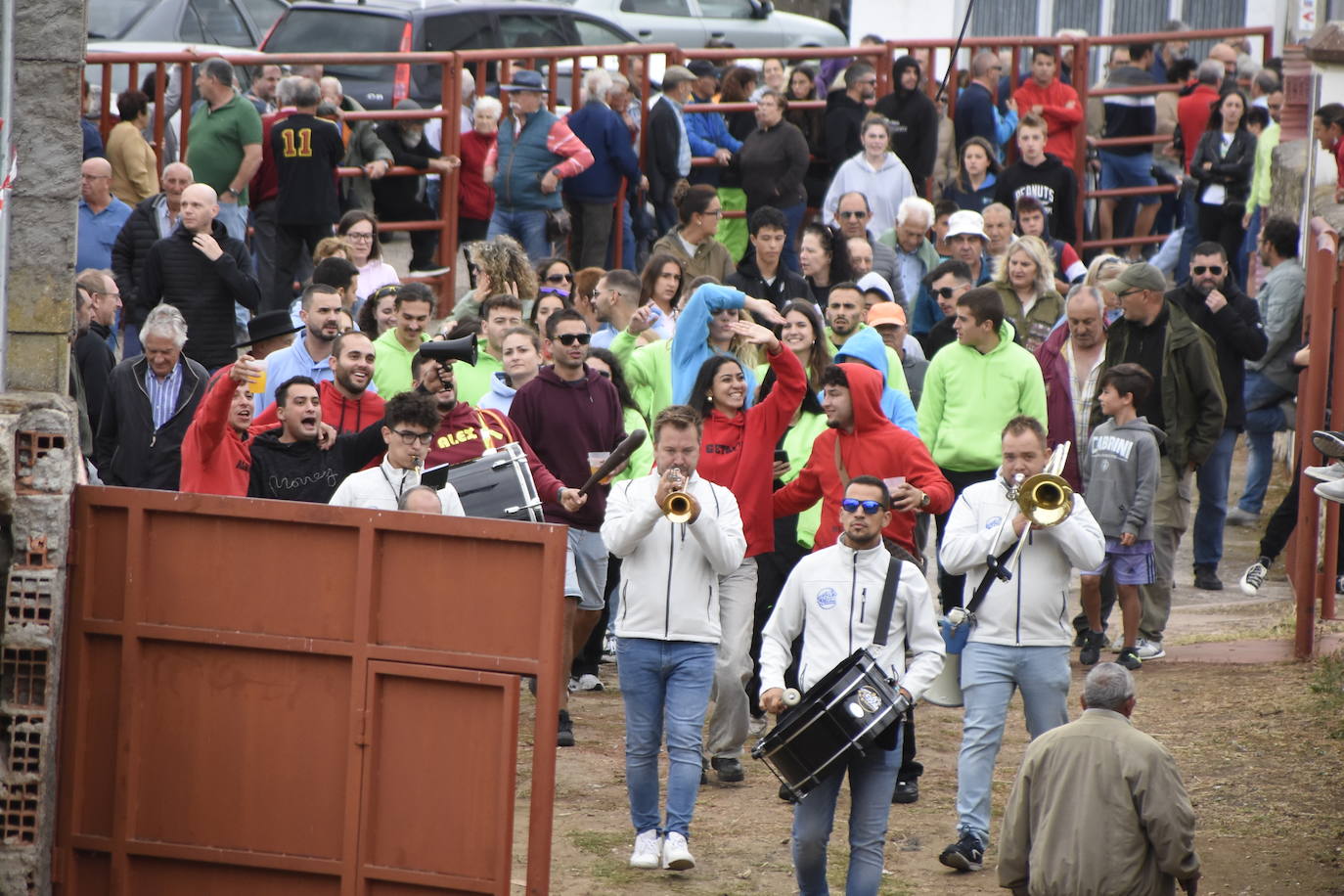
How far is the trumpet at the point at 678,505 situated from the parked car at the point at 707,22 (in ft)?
53.7

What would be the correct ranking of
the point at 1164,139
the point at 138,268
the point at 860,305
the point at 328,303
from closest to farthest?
the point at 328,303 < the point at 860,305 < the point at 138,268 < the point at 1164,139

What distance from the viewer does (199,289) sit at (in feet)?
40.0

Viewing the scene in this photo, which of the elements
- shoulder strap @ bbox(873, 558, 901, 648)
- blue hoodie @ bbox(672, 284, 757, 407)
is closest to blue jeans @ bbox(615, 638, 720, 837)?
shoulder strap @ bbox(873, 558, 901, 648)

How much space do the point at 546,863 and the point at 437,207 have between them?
10709 millimetres

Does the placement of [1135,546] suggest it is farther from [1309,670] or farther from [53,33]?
[53,33]

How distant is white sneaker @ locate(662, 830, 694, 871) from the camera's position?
814 cm

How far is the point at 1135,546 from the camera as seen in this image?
437 inches

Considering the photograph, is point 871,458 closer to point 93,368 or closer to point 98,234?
point 93,368

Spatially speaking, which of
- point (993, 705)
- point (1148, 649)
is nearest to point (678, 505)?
point (993, 705)

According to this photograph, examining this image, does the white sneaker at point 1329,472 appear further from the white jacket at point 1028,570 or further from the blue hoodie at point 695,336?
the blue hoodie at point 695,336

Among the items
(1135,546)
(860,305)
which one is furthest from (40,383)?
(1135,546)

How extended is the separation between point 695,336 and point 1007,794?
9.49ft

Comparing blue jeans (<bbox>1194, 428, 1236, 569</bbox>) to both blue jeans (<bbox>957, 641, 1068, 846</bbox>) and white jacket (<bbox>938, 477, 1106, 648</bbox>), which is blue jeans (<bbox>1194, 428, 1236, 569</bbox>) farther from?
blue jeans (<bbox>957, 641, 1068, 846</bbox>)

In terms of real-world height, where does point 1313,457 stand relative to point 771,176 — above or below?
below
